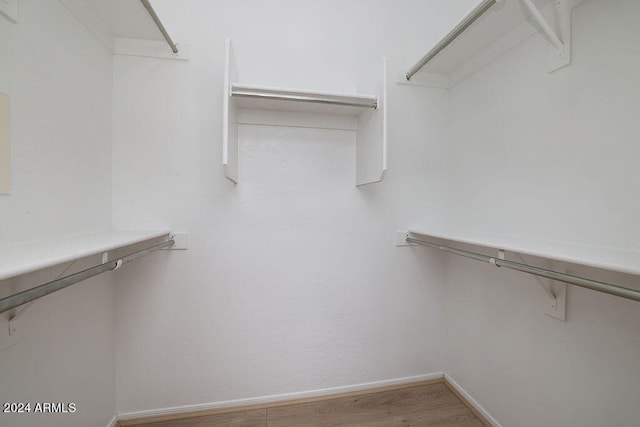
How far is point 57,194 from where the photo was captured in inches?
37.5

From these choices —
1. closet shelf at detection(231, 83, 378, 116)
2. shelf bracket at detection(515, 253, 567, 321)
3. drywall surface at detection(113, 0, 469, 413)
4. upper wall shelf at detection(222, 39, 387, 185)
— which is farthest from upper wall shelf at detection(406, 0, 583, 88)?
shelf bracket at detection(515, 253, 567, 321)

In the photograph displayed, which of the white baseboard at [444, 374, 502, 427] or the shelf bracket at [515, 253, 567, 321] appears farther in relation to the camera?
the white baseboard at [444, 374, 502, 427]

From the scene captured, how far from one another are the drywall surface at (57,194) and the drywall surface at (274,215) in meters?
0.12

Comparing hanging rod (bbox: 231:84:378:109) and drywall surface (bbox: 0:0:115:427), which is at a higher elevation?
hanging rod (bbox: 231:84:378:109)

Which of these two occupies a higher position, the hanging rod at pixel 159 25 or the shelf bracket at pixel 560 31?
the hanging rod at pixel 159 25

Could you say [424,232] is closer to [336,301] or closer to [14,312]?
[336,301]

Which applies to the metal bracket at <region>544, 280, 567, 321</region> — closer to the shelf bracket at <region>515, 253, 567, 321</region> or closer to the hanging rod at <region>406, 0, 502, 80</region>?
the shelf bracket at <region>515, 253, 567, 321</region>

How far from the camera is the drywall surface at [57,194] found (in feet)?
2.62

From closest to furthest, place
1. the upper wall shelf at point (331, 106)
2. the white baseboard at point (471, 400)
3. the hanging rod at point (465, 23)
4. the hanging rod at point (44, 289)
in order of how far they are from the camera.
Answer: the hanging rod at point (44, 289), the hanging rod at point (465, 23), the upper wall shelf at point (331, 106), the white baseboard at point (471, 400)

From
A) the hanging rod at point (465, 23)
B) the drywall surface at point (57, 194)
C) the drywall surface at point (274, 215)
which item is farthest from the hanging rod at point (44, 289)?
the hanging rod at point (465, 23)

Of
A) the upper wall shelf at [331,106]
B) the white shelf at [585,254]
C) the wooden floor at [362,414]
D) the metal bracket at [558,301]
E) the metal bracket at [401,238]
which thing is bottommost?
the wooden floor at [362,414]

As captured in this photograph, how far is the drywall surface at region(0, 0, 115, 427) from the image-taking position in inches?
31.5

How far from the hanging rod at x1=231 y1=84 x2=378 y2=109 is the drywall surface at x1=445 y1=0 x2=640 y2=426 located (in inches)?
27.2

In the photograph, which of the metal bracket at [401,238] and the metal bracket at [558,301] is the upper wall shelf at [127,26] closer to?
the metal bracket at [401,238]
